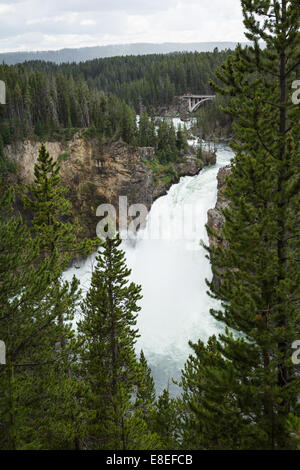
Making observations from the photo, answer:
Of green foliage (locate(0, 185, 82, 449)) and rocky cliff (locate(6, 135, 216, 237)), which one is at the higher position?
rocky cliff (locate(6, 135, 216, 237))

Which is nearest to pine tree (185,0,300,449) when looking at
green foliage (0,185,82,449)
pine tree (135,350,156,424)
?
green foliage (0,185,82,449)

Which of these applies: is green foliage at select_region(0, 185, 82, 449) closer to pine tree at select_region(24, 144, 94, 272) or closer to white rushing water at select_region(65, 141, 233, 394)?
pine tree at select_region(24, 144, 94, 272)

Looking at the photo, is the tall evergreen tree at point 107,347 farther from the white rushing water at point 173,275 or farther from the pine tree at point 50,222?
the white rushing water at point 173,275

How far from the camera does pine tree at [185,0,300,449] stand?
320 inches

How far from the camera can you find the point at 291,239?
8984 millimetres

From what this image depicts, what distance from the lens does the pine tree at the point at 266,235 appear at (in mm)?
8117

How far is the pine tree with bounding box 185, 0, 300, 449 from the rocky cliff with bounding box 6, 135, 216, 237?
41142 millimetres

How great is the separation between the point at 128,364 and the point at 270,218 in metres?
9.43

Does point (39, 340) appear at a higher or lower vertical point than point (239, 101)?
lower

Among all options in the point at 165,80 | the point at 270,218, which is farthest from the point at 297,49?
the point at 165,80

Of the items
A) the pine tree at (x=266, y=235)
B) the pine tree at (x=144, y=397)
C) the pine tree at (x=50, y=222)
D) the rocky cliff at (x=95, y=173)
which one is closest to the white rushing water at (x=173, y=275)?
the rocky cliff at (x=95, y=173)

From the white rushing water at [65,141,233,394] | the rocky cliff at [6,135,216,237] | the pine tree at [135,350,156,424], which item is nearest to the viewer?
the pine tree at [135,350,156,424]

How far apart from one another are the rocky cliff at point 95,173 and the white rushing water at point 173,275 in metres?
3.63
